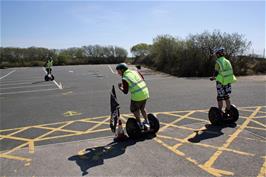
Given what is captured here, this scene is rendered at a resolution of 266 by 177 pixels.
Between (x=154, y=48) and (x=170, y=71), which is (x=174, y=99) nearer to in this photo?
(x=170, y=71)

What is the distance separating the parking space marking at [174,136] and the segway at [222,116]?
27cm

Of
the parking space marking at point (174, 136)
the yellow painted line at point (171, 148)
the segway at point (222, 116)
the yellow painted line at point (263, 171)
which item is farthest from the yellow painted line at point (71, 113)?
the yellow painted line at point (263, 171)

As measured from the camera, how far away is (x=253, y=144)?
18.2ft

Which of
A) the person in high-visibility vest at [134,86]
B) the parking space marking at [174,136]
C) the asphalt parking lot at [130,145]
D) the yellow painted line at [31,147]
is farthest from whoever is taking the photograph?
the person in high-visibility vest at [134,86]

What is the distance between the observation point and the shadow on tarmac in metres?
4.84

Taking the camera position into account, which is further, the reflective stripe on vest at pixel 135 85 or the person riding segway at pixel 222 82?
the person riding segway at pixel 222 82

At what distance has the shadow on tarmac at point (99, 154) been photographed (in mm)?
4844

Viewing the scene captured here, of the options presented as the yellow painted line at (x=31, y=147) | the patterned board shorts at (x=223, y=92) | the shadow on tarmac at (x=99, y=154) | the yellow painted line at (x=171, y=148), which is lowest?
the yellow painted line at (x=31, y=147)

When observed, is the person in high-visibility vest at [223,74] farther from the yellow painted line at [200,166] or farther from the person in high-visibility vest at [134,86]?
the yellow painted line at [200,166]

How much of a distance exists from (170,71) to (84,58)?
30.0m

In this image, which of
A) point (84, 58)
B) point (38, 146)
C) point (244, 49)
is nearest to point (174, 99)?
point (38, 146)

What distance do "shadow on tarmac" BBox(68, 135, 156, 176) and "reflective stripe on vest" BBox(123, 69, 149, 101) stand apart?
94 centimetres

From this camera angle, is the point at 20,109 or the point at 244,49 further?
the point at 244,49

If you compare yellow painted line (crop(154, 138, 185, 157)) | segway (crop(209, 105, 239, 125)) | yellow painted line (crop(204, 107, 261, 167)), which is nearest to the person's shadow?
segway (crop(209, 105, 239, 125))
